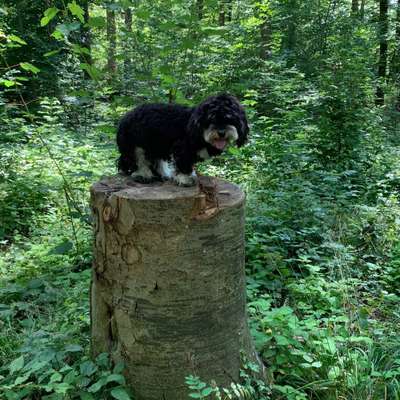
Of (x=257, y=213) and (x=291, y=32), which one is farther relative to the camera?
(x=291, y=32)

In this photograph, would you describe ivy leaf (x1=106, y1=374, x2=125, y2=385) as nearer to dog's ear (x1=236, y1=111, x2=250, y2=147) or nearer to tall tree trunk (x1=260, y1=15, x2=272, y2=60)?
dog's ear (x1=236, y1=111, x2=250, y2=147)

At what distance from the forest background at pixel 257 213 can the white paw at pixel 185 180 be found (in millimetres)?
1043

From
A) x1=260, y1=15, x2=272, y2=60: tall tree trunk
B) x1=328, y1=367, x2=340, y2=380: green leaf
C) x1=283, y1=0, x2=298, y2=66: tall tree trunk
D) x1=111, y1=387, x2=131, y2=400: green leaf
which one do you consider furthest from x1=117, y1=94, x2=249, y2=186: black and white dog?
x1=283, y1=0, x2=298, y2=66: tall tree trunk

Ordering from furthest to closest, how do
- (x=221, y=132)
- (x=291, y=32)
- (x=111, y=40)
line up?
(x=291, y=32)
(x=111, y=40)
(x=221, y=132)

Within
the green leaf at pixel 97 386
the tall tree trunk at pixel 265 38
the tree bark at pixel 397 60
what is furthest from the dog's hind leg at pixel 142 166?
the tree bark at pixel 397 60

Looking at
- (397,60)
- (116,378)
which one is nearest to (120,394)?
(116,378)

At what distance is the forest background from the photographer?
8.87 ft

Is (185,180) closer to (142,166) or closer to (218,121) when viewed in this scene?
(218,121)

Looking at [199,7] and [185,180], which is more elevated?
[199,7]

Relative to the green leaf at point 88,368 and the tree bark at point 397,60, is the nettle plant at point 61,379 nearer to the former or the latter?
the green leaf at point 88,368

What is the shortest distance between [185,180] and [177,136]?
1.53 ft

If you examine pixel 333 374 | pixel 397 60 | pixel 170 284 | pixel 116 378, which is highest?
pixel 397 60

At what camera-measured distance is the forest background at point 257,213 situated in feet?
8.87

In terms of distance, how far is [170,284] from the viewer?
239cm
